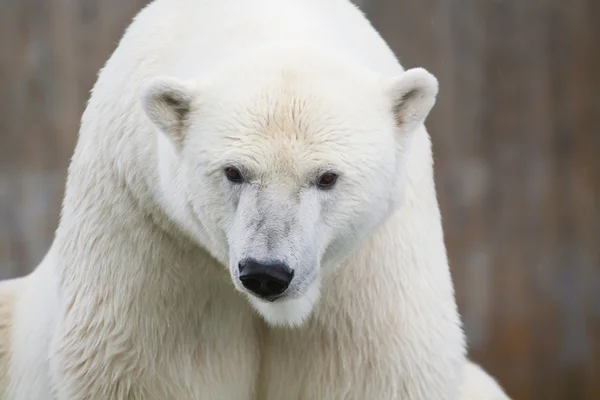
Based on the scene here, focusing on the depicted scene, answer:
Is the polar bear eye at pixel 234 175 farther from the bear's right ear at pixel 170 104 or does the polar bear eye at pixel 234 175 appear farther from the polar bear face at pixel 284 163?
the bear's right ear at pixel 170 104

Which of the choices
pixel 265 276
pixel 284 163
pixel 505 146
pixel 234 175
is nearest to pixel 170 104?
pixel 234 175

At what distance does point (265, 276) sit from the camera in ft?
9.06

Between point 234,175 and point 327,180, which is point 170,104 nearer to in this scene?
point 234,175

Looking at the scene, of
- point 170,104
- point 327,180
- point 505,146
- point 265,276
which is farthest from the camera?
point 505,146

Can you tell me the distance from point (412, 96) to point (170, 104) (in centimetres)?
67

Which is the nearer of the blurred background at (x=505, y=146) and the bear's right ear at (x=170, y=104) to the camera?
the bear's right ear at (x=170, y=104)

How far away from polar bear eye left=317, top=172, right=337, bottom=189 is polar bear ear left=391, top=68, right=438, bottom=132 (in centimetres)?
32

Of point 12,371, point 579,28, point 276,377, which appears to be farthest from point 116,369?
point 579,28

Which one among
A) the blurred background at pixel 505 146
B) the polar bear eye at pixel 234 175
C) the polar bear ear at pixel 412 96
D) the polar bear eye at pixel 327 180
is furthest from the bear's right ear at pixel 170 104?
the blurred background at pixel 505 146

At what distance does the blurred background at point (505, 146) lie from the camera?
266 inches

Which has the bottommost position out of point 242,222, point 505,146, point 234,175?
point 242,222

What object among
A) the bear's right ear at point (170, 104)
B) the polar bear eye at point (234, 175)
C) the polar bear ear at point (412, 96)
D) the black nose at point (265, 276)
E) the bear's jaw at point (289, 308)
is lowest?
the bear's jaw at point (289, 308)

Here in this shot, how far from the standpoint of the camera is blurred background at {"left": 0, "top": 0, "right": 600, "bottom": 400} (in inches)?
266

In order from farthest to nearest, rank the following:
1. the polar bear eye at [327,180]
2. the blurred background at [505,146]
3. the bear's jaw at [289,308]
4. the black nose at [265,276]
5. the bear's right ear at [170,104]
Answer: the blurred background at [505,146]
the bear's jaw at [289,308]
the bear's right ear at [170,104]
the polar bear eye at [327,180]
the black nose at [265,276]
